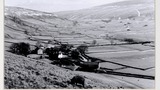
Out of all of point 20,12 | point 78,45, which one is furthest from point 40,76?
point 20,12

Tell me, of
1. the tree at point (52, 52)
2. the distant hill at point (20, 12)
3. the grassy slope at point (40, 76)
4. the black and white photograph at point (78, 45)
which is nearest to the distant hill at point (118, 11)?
the black and white photograph at point (78, 45)

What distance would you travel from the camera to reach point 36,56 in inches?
96.0

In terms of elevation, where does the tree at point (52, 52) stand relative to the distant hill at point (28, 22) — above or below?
below

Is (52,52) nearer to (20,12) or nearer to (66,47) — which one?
(66,47)

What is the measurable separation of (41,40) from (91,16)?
457 mm

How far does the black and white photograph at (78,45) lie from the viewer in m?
2.40

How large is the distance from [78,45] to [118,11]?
1.47ft

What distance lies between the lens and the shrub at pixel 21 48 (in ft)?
7.89

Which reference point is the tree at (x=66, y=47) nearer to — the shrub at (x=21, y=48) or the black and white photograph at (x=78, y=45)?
the black and white photograph at (x=78, y=45)

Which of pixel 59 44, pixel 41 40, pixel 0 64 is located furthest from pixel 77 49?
pixel 0 64

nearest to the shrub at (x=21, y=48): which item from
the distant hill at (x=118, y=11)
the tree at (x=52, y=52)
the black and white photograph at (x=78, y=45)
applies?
the black and white photograph at (x=78, y=45)

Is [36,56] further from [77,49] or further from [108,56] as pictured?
[108,56]

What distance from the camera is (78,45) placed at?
246 cm

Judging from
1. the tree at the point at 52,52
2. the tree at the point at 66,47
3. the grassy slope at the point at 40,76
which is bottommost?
the grassy slope at the point at 40,76
